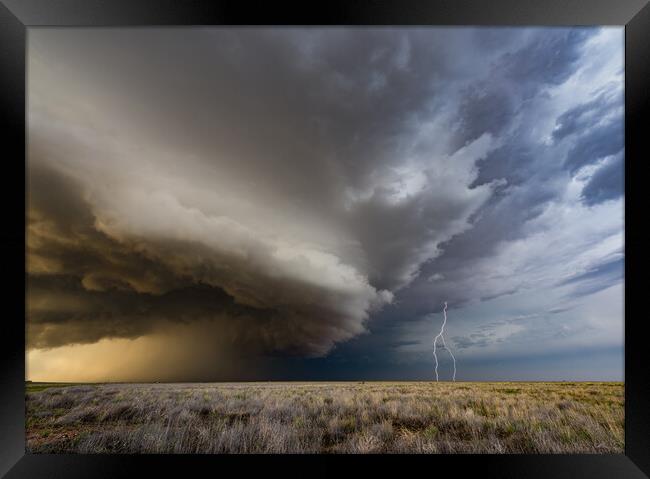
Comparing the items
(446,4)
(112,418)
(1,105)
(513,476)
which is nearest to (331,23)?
(446,4)

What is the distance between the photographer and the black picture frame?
107 inches

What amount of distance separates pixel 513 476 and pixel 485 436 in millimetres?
1563

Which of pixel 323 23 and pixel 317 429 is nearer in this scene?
pixel 323 23

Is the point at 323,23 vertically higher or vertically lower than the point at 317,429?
higher

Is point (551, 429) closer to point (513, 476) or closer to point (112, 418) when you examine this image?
point (513, 476)

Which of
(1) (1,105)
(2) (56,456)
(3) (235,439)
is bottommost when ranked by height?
(3) (235,439)

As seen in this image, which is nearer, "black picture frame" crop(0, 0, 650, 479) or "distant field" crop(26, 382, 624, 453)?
"black picture frame" crop(0, 0, 650, 479)

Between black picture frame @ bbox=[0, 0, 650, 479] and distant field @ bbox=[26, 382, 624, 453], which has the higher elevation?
black picture frame @ bbox=[0, 0, 650, 479]

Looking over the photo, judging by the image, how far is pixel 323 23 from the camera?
117 inches

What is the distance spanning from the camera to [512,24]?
116 inches

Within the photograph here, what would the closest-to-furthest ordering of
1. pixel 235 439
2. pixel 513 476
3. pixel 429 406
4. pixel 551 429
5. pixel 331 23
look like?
pixel 513 476 < pixel 331 23 < pixel 235 439 < pixel 551 429 < pixel 429 406

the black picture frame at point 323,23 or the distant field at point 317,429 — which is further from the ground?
the black picture frame at point 323,23

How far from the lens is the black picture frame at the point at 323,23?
273cm

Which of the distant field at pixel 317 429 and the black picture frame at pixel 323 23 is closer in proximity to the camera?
the black picture frame at pixel 323 23
